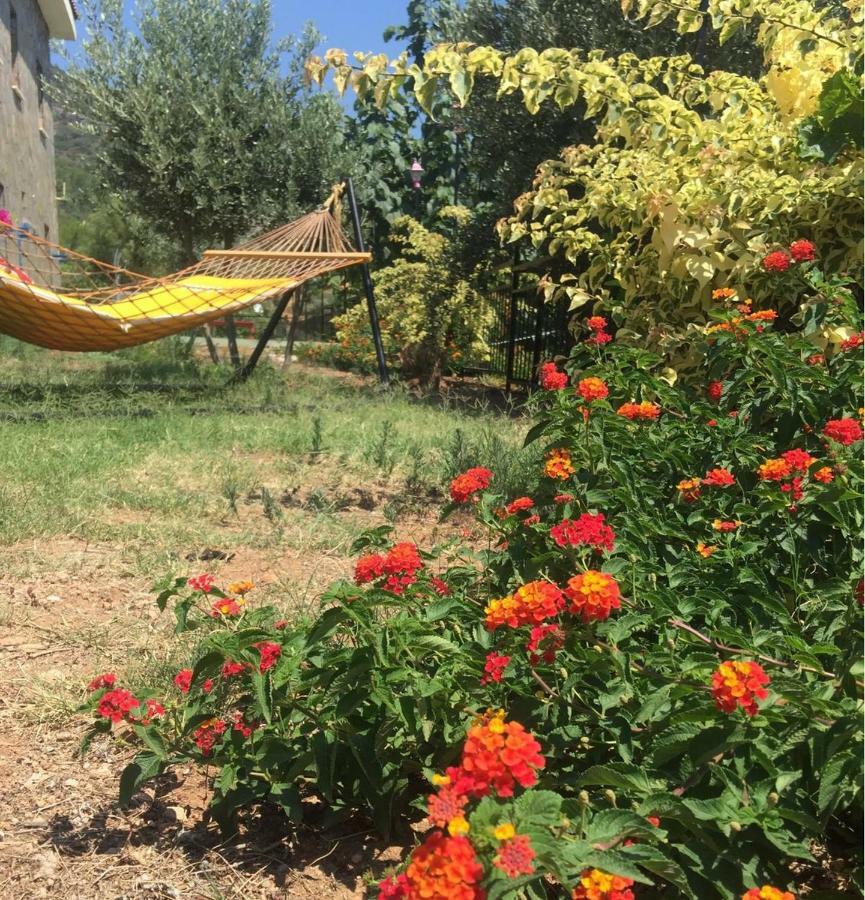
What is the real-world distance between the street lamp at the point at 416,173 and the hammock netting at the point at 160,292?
12.2 ft

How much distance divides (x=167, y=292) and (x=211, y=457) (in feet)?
6.56

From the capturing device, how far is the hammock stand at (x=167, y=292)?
5043 mm

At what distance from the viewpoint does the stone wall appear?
8875mm

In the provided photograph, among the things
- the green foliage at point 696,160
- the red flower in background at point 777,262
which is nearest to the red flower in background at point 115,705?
the red flower in background at point 777,262

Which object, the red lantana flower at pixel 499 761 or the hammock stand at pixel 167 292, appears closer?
the red lantana flower at pixel 499 761

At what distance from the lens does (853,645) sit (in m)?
1.06

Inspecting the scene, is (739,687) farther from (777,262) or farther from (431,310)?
(431,310)

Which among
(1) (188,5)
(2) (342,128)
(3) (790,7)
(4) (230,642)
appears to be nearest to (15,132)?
(1) (188,5)

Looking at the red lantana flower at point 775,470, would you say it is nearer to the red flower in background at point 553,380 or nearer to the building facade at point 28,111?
the red flower in background at point 553,380

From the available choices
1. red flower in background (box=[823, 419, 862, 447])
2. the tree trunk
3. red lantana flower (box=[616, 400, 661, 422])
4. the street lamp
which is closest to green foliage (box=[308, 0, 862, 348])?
red lantana flower (box=[616, 400, 661, 422])

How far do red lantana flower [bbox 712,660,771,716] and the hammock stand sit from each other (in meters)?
4.40

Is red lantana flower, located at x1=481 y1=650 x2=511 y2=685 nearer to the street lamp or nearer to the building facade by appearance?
the building facade

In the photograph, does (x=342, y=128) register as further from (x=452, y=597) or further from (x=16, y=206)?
(x=452, y=597)

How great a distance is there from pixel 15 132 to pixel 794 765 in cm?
1032
